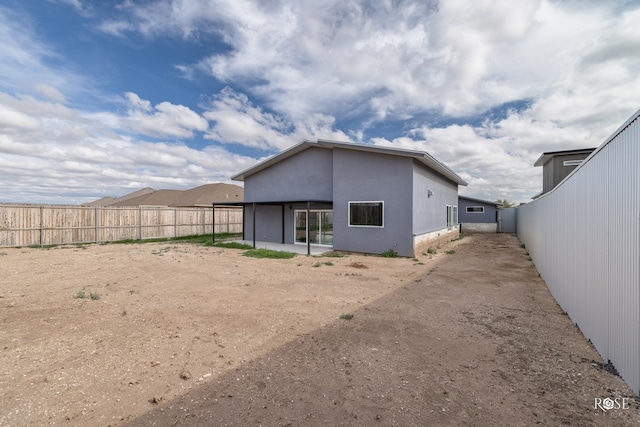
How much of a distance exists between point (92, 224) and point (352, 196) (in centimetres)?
1531

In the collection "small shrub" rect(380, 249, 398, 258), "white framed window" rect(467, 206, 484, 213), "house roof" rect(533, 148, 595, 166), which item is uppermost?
"house roof" rect(533, 148, 595, 166)

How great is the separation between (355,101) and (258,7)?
784 cm

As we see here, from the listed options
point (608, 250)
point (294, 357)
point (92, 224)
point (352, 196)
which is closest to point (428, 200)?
point (352, 196)

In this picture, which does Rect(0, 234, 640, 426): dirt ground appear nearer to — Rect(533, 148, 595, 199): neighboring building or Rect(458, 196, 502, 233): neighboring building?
Rect(533, 148, 595, 199): neighboring building

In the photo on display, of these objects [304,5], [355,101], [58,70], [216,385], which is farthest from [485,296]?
[58,70]

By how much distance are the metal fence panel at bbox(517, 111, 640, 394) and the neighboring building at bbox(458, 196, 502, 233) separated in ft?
84.9

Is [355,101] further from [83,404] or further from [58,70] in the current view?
[83,404]

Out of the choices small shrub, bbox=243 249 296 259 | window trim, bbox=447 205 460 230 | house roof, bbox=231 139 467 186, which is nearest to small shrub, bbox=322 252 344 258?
small shrub, bbox=243 249 296 259

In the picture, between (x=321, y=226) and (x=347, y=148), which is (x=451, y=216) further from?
(x=347, y=148)

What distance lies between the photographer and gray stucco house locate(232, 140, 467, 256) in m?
12.4

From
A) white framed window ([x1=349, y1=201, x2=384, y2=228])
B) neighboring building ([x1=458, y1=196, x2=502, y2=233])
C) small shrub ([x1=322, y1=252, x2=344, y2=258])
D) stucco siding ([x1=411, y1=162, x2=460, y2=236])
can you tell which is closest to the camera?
small shrub ([x1=322, y1=252, x2=344, y2=258])

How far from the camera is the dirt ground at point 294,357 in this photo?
2588 millimetres

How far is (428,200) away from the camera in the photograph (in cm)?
1475

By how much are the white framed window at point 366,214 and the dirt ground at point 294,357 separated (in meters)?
5.63
